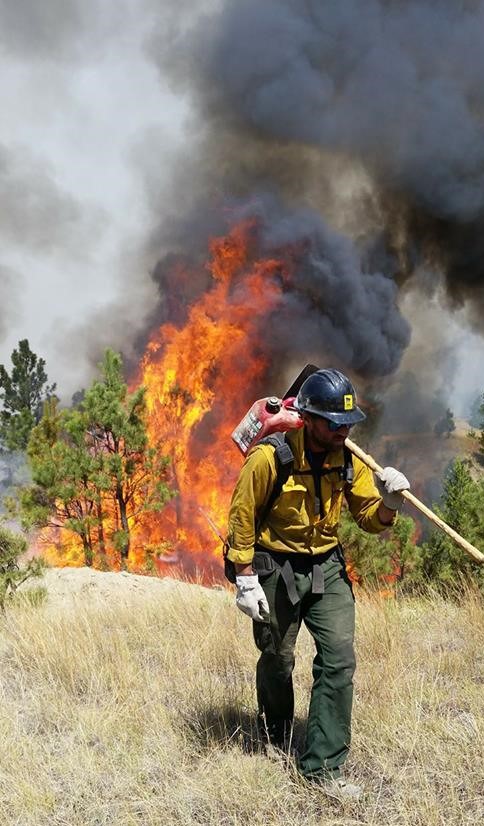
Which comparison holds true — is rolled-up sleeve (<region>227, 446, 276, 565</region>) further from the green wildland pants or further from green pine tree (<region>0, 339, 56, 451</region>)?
green pine tree (<region>0, 339, 56, 451</region>)

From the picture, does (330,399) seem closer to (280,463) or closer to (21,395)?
(280,463)

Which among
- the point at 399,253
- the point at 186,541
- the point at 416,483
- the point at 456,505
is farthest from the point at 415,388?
the point at 456,505

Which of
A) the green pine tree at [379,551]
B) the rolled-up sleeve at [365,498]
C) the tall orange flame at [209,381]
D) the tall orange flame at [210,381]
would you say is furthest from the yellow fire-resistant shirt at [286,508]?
the tall orange flame at [209,381]

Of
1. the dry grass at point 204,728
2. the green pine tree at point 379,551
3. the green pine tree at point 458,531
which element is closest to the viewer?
the dry grass at point 204,728

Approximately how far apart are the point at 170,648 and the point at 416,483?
198 feet

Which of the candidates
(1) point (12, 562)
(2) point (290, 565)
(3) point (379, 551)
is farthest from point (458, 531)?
(2) point (290, 565)

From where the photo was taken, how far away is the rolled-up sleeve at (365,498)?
9.35 ft

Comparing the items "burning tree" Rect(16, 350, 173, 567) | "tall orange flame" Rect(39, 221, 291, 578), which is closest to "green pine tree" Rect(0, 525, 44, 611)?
"burning tree" Rect(16, 350, 173, 567)

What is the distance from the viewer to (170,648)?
4.27 metres

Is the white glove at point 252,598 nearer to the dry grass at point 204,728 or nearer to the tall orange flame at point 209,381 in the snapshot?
the dry grass at point 204,728

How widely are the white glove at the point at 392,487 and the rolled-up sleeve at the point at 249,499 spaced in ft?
1.73

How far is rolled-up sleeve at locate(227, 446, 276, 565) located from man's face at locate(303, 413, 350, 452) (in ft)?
0.67

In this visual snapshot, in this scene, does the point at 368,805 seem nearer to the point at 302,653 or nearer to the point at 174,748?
the point at 174,748

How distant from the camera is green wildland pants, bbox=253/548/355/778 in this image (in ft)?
8.20
